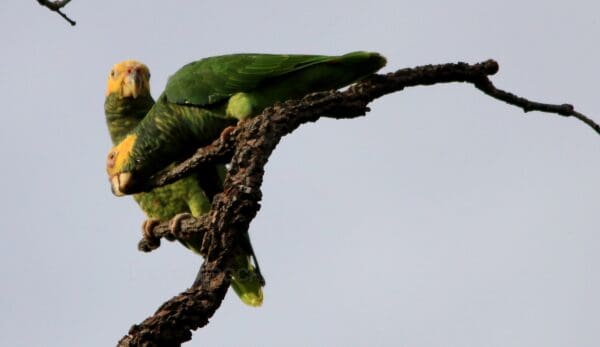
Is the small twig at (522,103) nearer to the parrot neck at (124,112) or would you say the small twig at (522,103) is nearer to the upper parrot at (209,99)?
the upper parrot at (209,99)

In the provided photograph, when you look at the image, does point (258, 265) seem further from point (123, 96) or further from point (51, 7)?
point (51, 7)

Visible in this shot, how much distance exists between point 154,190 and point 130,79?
0.80m

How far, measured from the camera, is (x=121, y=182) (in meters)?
5.17

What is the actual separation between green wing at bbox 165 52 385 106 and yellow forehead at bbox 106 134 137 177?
339mm

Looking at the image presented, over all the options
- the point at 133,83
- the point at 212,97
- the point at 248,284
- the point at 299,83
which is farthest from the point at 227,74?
the point at 248,284

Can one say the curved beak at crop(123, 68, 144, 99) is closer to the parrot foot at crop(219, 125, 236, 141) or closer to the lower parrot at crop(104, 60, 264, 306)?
the lower parrot at crop(104, 60, 264, 306)

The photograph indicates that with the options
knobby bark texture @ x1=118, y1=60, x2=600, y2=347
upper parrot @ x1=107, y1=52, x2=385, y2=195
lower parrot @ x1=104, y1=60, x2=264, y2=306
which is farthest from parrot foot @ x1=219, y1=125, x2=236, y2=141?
lower parrot @ x1=104, y1=60, x2=264, y2=306

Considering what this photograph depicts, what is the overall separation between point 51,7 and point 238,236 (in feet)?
4.71

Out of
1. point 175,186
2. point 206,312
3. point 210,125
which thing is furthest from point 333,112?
point 175,186

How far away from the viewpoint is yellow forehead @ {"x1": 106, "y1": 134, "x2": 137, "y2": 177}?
17.3 feet

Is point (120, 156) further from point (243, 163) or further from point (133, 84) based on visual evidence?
point (243, 163)

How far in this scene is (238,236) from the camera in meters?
3.24

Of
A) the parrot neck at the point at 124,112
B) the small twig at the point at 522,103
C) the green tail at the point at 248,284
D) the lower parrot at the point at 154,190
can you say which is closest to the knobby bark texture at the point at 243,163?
the small twig at the point at 522,103

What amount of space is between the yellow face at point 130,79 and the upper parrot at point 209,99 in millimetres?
1086
